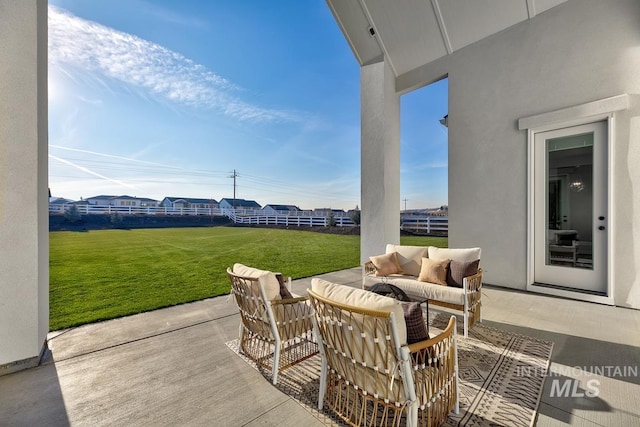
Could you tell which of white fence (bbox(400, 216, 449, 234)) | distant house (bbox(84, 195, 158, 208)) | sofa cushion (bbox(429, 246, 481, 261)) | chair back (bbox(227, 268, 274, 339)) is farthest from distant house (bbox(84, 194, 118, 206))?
white fence (bbox(400, 216, 449, 234))

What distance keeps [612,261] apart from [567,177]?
132cm

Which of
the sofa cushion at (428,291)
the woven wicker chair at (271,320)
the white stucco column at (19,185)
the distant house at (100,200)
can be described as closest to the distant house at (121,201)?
the distant house at (100,200)

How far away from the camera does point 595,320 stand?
322cm

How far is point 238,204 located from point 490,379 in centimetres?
592

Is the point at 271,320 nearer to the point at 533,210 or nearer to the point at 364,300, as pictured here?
the point at 364,300

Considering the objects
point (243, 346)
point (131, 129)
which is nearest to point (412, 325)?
point (243, 346)

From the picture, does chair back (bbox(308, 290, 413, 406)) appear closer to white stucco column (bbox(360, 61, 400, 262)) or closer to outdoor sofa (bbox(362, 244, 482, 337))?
outdoor sofa (bbox(362, 244, 482, 337))

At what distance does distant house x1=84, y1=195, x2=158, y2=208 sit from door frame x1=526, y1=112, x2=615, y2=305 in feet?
22.4

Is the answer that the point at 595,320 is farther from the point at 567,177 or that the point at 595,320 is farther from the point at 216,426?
the point at 216,426

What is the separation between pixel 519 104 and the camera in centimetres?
457

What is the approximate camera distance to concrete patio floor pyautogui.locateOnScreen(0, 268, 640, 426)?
172cm

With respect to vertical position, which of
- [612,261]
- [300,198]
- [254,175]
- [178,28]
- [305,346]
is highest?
[178,28]

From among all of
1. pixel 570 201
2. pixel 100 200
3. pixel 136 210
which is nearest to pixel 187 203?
pixel 136 210

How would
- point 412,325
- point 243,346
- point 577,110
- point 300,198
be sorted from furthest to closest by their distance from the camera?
point 300,198
point 577,110
point 243,346
point 412,325
